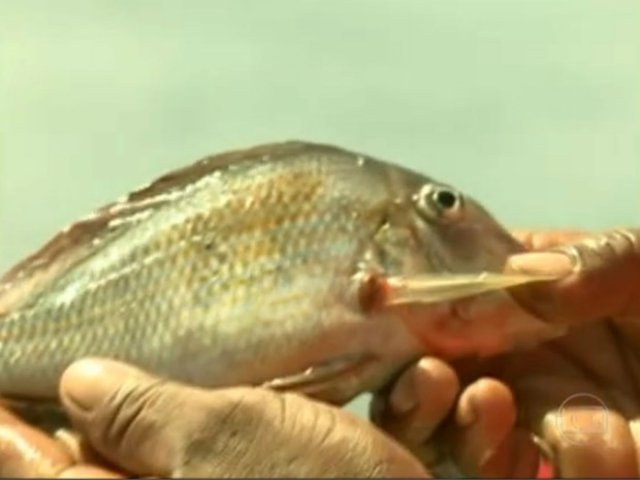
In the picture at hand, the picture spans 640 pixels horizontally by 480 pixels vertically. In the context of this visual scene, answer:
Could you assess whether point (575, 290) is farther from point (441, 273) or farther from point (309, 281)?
point (309, 281)

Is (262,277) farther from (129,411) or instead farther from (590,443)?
(590,443)

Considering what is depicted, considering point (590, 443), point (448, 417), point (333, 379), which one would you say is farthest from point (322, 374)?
point (590, 443)

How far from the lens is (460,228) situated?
1.37 metres

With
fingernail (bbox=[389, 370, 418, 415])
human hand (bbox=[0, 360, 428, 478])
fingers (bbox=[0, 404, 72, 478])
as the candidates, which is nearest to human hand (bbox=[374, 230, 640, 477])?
fingernail (bbox=[389, 370, 418, 415])

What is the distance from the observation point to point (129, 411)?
121 centimetres

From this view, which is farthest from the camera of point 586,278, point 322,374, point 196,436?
point 586,278

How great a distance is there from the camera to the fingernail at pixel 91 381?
1.23 meters

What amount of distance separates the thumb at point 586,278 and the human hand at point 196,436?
0.24 m

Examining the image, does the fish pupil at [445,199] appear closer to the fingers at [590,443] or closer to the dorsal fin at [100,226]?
the dorsal fin at [100,226]

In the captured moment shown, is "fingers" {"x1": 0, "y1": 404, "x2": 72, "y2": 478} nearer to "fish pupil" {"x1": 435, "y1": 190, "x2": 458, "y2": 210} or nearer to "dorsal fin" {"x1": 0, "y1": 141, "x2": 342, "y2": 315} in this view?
"dorsal fin" {"x1": 0, "y1": 141, "x2": 342, "y2": 315}

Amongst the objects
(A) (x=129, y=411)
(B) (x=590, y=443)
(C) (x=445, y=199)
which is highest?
(C) (x=445, y=199)

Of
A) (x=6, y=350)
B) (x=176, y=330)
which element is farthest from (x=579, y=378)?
(x=6, y=350)

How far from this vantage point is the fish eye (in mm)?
1364

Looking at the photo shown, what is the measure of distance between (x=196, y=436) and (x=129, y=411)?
0.07 m
